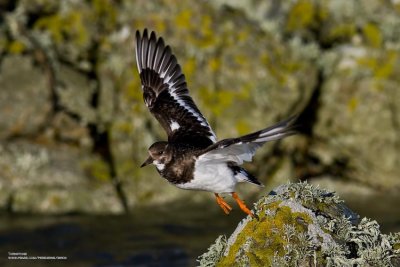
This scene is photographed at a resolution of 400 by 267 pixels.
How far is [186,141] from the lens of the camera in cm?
862

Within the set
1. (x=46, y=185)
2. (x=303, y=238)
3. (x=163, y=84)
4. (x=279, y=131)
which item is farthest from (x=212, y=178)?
(x=46, y=185)

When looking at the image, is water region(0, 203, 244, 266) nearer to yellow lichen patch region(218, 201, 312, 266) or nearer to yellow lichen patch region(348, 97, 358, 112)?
yellow lichen patch region(348, 97, 358, 112)

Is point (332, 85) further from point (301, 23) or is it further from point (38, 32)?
point (38, 32)

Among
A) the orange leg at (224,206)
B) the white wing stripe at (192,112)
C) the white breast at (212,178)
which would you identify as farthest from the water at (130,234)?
the white breast at (212,178)

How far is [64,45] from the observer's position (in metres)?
13.0

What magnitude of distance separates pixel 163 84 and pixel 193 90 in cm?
274

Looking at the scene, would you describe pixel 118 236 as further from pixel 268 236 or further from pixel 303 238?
pixel 303 238

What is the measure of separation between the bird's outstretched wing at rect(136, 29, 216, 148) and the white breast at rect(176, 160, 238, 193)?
1802mm

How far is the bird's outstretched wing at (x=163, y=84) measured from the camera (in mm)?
9594

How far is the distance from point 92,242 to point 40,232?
78 cm

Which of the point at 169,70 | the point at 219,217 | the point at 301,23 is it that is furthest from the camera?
the point at 301,23

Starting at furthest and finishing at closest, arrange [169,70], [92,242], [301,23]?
[301,23], [92,242], [169,70]

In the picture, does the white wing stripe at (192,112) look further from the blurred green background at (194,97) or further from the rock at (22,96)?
the rock at (22,96)

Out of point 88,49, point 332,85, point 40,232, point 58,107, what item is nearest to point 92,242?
point 40,232
